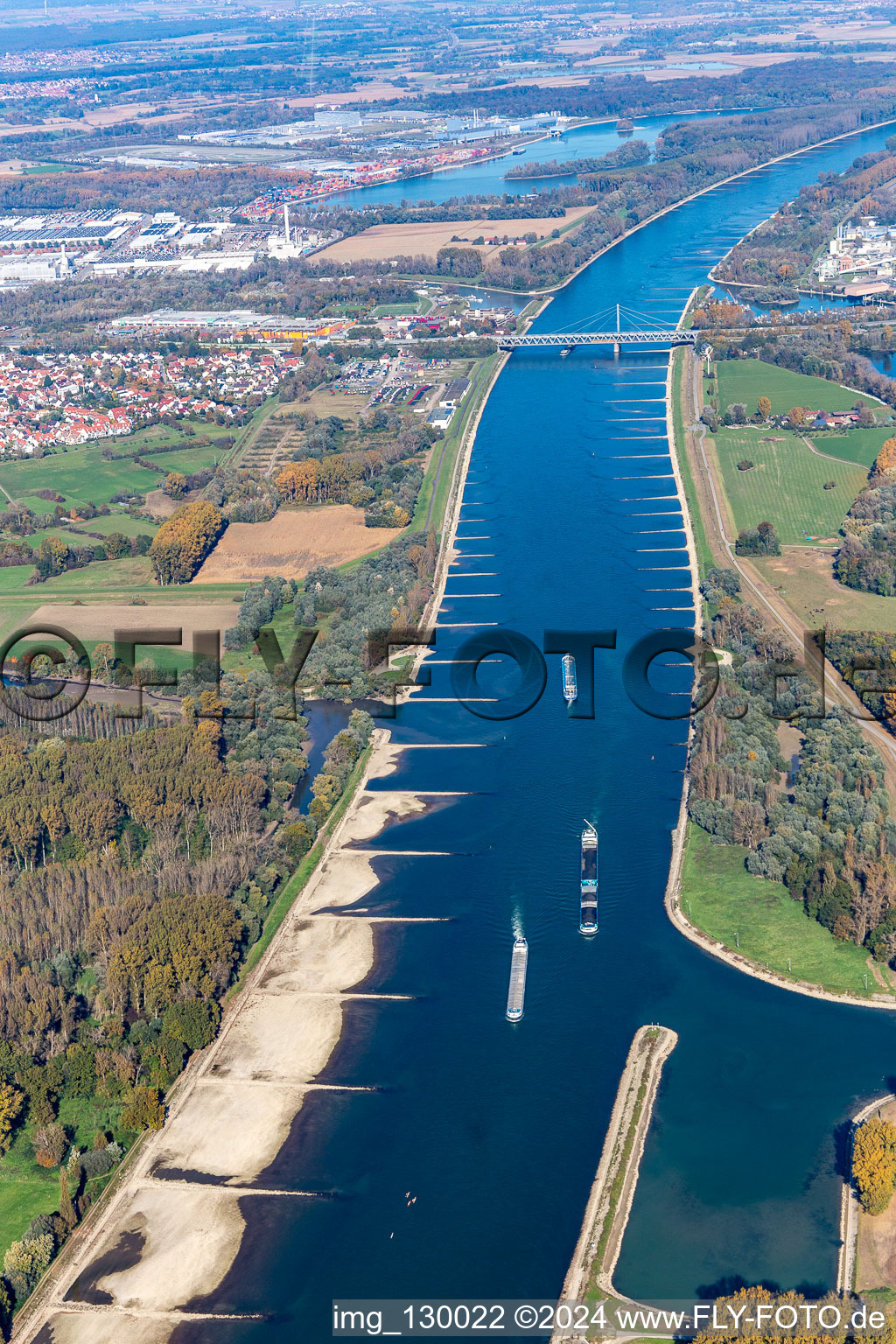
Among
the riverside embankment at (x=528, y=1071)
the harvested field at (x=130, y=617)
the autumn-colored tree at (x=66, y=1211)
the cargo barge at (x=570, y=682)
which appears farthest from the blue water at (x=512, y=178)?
the autumn-colored tree at (x=66, y=1211)

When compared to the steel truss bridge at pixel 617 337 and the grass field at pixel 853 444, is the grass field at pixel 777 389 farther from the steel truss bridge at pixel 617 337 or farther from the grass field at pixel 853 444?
the steel truss bridge at pixel 617 337

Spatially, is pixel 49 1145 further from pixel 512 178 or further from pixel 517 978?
pixel 512 178

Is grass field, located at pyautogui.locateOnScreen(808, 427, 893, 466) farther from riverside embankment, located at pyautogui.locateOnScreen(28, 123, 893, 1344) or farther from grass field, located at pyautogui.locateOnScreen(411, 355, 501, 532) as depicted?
riverside embankment, located at pyautogui.locateOnScreen(28, 123, 893, 1344)

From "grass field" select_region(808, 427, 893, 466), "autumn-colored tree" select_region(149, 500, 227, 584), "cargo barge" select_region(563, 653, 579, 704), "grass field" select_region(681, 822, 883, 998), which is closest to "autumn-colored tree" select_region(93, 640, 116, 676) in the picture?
"autumn-colored tree" select_region(149, 500, 227, 584)

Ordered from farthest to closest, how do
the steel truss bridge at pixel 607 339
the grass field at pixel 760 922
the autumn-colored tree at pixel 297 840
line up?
the steel truss bridge at pixel 607 339 < the autumn-colored tree at pixel 297 840 < the grass field at pixel 760 922

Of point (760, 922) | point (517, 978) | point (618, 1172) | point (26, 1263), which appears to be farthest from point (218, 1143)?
point (760, 922)

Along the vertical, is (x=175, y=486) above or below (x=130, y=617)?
above
